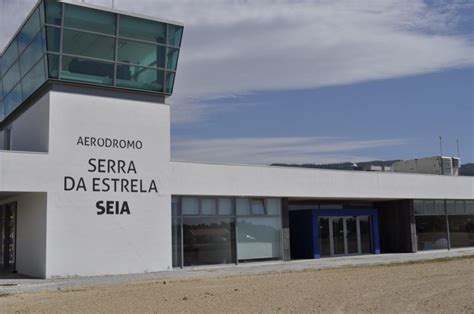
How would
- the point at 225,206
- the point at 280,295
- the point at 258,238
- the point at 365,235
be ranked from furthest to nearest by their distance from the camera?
the point at 365,235 → the point at 258,238 → the point at 225,206 → the point at 280,295

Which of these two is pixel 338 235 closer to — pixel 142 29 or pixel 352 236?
pixel 352 236

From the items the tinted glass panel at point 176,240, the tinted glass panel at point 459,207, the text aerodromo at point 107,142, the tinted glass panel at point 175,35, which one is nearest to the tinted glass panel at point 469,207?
the tinted glass panel at point 459,207

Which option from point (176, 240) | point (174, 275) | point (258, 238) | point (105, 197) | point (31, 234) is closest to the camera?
point (174, 275)

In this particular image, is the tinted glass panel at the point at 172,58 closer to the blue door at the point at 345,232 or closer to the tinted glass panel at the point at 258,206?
the tinted glass panel at the point at 258,206

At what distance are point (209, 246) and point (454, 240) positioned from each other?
648 inches

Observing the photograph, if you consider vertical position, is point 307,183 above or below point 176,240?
above

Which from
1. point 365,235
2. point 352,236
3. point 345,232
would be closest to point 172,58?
point 345,232

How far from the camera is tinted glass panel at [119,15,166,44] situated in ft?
70.4

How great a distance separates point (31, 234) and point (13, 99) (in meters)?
6.97

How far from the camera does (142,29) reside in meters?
21.9

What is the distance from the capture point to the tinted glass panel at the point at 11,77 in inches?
944

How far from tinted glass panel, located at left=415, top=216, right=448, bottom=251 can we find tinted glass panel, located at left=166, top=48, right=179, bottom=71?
15888mm

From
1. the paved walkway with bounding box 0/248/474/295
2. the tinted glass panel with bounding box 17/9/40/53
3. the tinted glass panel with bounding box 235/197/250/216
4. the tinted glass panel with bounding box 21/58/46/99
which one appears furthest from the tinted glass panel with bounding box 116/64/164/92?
the paved walkway with bounding box 0/248/474/295

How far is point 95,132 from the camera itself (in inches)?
815
